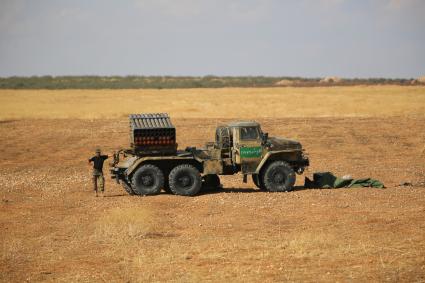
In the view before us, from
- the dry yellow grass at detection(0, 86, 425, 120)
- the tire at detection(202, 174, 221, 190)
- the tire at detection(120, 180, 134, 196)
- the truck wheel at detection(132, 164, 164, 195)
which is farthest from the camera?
the dry yellow grass at detection(0, 86, 425, 120)

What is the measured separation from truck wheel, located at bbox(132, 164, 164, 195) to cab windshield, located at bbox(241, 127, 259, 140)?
108 inches

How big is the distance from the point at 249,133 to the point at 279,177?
1613mm

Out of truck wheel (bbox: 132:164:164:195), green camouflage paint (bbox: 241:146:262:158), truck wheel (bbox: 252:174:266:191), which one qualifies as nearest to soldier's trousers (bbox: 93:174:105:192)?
truck wheel (bbox: 132:164:164:195)

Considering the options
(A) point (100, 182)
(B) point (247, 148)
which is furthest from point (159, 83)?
(B) point (247, 148)

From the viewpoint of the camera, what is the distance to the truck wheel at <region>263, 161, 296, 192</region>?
73.9 ft

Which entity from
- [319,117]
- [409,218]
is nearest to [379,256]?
[409,218]

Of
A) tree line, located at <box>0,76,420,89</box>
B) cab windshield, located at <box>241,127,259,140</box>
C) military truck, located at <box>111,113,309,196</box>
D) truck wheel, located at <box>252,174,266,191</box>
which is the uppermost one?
cab windshield, located at <box>241,127,259,140</box>

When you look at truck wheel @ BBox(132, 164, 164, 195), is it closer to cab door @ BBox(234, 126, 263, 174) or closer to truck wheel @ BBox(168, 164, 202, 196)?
truck wheel @ BBox(168, 164, 202, 196)

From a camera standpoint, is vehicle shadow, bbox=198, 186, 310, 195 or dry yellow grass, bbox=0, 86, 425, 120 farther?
dry yellow grass, bbox=0, 86, 425, 120

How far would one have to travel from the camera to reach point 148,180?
22.2 m

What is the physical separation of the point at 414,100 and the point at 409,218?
41408mm

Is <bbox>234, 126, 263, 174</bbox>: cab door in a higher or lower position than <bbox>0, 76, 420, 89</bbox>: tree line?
higher

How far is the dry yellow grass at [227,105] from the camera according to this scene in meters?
50.3

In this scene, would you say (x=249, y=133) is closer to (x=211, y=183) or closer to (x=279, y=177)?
(x=279, y=177)
